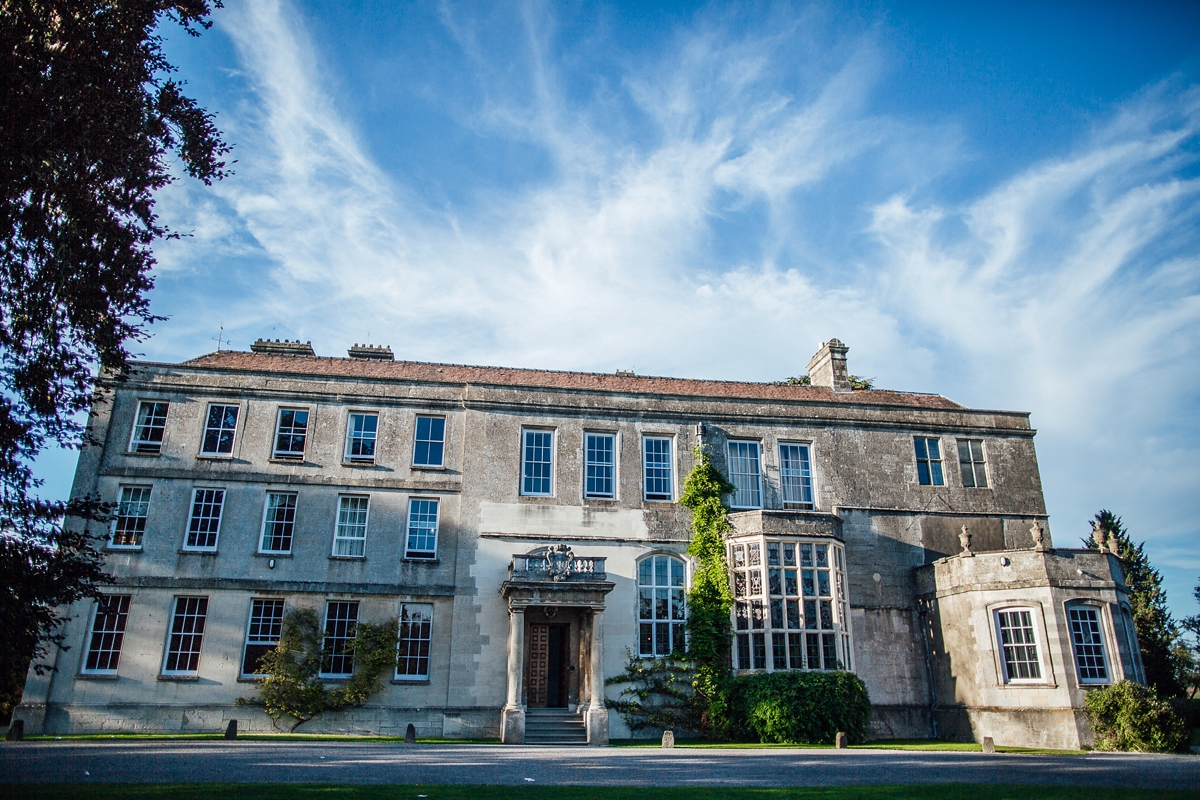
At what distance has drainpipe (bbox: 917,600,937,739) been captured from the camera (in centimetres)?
2325

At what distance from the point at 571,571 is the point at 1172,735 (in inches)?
595

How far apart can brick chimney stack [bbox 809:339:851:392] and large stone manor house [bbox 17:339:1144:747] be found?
2145 millimetres

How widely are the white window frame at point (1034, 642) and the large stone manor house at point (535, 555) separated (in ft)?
0.20

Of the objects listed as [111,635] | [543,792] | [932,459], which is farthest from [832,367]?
[111,635]

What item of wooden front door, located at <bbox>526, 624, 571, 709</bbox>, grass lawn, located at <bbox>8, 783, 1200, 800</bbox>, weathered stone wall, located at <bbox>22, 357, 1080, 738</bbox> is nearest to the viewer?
grass lawn, located at <bbox>8, 783, 1200, 800</bbox>

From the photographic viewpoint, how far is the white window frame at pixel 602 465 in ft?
80.1

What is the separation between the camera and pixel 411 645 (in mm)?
22422

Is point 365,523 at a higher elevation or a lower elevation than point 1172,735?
higher

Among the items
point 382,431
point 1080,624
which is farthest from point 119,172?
point 1080,624

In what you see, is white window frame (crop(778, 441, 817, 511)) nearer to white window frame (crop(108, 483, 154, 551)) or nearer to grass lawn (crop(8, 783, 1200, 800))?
grass lawn (crop(8, 783, 1200, 800))

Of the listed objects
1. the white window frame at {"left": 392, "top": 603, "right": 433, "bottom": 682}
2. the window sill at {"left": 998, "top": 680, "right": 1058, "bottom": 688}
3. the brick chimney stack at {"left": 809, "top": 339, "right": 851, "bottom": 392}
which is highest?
the brick chimney stack at {"left": 809, "top": 339, "right": 851, "bottom": 392}

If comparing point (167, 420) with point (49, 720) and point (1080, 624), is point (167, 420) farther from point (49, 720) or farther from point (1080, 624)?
point (1080, 624)

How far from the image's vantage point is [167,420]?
77.8 feet

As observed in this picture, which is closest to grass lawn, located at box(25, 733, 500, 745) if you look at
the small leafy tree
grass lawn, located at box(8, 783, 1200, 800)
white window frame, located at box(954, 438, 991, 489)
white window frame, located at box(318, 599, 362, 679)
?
the small leafy tree
